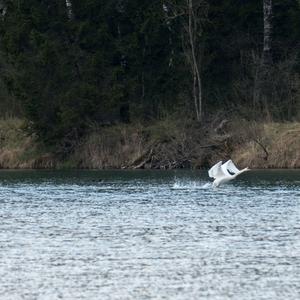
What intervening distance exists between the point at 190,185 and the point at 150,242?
19.6 metres

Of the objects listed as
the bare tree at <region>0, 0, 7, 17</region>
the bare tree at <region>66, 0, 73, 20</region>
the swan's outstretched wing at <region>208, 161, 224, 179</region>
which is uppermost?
the bare tree at <region>0, 0, 7, 17</region>

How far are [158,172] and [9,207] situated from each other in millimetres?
18739

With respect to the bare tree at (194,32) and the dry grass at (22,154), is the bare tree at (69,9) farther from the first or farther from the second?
the dry grass at (22,154)

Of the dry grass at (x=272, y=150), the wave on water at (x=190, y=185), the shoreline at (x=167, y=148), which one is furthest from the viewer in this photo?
the shoreline at (x=167, y=148)

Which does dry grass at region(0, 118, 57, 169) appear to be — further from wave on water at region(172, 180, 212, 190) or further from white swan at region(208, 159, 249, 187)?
white swan at region(208, 159, 249, 187)

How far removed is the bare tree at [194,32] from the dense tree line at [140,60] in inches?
2.2

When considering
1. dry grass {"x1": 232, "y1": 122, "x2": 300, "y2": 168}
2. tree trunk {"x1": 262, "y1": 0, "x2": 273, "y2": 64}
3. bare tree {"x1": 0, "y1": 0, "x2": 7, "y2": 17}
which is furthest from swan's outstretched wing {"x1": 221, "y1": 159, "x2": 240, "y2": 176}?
bare tree {"x1": 0, "y1": 0, "x2": 7, "y2": 17}

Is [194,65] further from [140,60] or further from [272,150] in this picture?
[272,150]

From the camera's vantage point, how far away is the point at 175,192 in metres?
42.8

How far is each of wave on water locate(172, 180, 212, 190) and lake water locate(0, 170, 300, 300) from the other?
0.67ft

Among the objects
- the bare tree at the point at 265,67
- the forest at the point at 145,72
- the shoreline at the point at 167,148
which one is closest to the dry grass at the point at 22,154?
the shoreline at the point at 167,148

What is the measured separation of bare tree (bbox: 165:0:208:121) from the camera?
196 feet

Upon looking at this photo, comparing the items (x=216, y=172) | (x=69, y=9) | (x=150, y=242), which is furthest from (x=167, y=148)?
(x=150, y=242)

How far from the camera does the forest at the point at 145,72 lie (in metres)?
59.3
